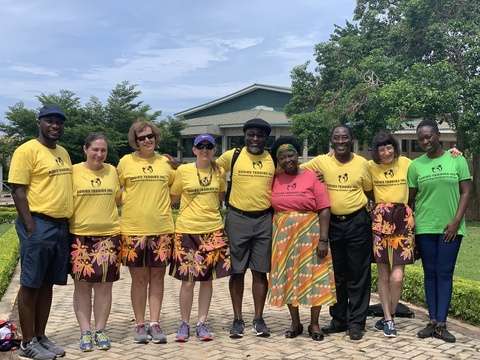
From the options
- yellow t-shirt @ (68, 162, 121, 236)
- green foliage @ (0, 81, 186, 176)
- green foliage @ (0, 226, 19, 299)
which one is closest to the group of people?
yellow t-shirt @ (68, 162, 121, 236)

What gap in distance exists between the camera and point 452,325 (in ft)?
18.5

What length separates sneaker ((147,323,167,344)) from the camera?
A: 475 cm

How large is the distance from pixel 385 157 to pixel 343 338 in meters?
1.77

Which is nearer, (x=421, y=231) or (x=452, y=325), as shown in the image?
(x=421, y=231)

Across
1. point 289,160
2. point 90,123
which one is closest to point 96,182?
point 289,160

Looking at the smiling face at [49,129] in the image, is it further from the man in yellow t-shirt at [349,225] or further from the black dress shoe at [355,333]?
the black dress shoe at [355,333]

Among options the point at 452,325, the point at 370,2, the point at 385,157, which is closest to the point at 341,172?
the point at 385,157

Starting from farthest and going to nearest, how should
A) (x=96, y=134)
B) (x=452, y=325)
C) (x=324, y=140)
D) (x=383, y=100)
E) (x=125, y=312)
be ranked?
(x=324, y=140) → (x=383, y=100) → (x=125, y=312) → (x=452, y=325) → (x=96, y=134)

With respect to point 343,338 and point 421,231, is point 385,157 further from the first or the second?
point 343,338

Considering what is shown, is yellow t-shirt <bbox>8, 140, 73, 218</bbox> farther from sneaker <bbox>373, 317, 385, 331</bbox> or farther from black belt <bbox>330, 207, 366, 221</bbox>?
sneaker <bbox>373, 317, 385, 331</bbox>

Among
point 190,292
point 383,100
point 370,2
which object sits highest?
point 370,2

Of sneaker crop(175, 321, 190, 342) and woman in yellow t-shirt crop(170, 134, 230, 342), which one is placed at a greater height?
woman in yellow t-shirt crop(170, 134, 230, 342)

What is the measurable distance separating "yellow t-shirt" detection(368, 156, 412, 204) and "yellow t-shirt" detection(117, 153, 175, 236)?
6.60 ft

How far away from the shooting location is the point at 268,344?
15.6 feet
